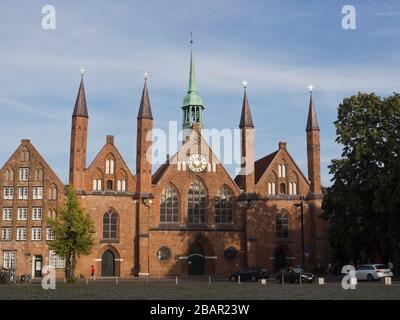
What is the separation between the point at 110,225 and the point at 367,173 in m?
27.5

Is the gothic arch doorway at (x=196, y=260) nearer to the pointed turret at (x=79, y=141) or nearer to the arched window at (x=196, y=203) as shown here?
the arched window at (x=196, y=203)

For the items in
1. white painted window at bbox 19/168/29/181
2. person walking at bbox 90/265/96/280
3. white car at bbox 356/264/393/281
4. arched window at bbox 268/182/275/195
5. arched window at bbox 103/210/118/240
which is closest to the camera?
white car at bbox 356/264/393/281

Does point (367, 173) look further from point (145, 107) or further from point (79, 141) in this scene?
point (79, 141)

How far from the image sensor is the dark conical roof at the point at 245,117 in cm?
6575

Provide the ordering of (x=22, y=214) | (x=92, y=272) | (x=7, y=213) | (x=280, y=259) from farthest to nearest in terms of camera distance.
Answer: (x=280, y=259)
(x=22, y=214)
(x=7, y=213)
(x=92, y=272)

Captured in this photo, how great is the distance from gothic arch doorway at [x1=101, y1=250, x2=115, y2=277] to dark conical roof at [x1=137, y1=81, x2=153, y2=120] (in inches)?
599

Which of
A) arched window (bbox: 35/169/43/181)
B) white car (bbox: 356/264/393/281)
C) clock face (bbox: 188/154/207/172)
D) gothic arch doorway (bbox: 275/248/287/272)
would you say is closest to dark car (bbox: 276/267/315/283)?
white car (bbox: 356/264/393/281)

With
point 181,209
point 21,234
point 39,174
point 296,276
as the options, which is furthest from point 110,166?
point 296,276

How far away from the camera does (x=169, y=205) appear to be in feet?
208

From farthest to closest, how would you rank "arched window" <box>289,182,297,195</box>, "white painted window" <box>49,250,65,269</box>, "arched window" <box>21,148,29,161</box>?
"arched window" <box>289,182,297,195</box> → "arched window" <box>21,148,29,161</box> → "white painted window" <box>49,250,65,269</box>

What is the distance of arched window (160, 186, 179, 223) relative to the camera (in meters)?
63.1

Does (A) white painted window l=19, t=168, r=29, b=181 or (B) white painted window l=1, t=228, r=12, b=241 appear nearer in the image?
(B) white painted window l=1, t=228, r=12, b=241

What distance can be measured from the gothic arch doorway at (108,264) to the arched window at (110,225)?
1.69 m

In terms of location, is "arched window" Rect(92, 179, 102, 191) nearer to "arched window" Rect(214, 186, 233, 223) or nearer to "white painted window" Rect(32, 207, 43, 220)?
"white painted window" Rect(32, 207, 43, 220)
